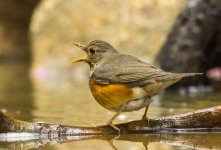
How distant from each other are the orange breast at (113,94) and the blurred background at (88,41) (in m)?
0.52

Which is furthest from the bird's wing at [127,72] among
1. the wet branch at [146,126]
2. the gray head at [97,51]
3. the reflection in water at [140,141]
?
the reflection in water at [140,141]

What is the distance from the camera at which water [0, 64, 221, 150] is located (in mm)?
4914

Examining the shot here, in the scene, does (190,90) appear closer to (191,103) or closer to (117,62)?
(191,103)

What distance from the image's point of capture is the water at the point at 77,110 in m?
4.91

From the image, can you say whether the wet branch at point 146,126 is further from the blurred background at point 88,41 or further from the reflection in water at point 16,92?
the reflection in water at point 16,92

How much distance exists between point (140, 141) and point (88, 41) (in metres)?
9.00

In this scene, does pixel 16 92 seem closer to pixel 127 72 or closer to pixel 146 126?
pixel 127 72

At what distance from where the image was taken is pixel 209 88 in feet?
31.8

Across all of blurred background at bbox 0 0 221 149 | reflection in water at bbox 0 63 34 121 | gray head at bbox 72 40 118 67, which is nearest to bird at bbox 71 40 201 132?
gray head at bbox 72 40 118 67

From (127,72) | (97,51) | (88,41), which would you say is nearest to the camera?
(127,72)

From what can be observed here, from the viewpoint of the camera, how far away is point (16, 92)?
1002cm

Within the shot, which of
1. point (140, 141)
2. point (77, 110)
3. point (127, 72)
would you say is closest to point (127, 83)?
point (127, 72)

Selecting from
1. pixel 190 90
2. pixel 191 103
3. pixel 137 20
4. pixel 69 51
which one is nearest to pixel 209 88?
pixel 190 90

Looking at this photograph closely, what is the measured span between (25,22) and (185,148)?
15.3 metres
